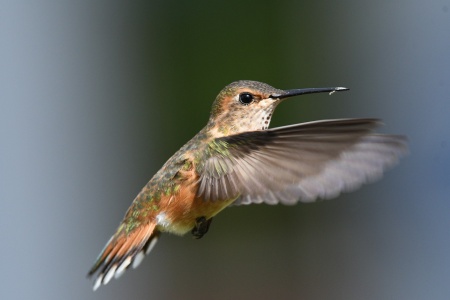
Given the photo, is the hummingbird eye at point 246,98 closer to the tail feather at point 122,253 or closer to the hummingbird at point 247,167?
the hummingbird at point 247,167

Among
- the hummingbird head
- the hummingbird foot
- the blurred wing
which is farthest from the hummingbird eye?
the hummingbird foot

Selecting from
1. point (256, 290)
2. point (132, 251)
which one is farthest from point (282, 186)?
point (256, 290)

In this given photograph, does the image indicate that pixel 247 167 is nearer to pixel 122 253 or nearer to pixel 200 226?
pixel 200 226

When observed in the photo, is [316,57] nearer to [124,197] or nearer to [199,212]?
[124,197]

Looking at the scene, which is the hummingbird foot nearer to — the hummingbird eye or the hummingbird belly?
the hummingbird belly

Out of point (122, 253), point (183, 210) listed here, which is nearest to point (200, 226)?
point (183, 210)

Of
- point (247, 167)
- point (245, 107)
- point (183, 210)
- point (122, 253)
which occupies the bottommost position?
point (122, 253)
